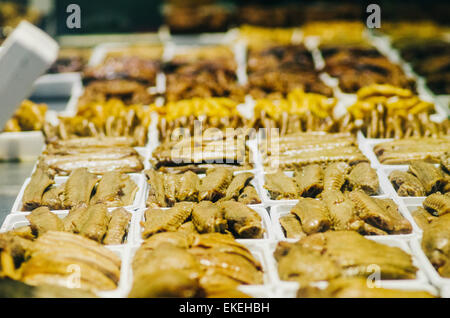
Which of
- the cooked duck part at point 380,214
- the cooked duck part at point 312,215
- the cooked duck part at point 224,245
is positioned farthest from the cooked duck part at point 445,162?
the cooked duck part at point 224,245

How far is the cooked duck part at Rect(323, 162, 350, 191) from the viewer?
284cm

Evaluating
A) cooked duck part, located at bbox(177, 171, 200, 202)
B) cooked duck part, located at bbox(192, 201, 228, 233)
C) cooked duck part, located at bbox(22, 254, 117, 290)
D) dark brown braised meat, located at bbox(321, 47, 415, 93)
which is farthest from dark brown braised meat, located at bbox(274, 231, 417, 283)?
dark brown braised meat, located at bbox(321, 47, 415, 93)

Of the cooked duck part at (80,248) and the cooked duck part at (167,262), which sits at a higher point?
the cooked duck part at (80,248)

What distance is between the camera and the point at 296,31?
6.56 meters

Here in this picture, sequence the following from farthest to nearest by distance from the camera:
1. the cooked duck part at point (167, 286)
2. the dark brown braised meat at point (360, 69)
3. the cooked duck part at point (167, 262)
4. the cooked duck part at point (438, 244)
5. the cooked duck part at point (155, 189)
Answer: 1. the dark brown braised meat at point (360, 69)
2. the cooked duck part at point (155, 189)
3. the cooked duck part at point (438, 244)
4. the cooked duck part at point (167, 262)
5. the cooked duck part at point (167, 286)

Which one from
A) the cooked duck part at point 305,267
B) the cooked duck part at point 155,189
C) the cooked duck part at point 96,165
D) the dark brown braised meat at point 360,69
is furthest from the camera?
the dark brown braised meat at point 360,69

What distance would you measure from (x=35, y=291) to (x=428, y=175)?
2379 millimetres

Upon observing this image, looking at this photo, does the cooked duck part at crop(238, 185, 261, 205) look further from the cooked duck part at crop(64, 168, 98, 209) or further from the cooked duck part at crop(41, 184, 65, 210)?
the cooked duck part at crop(41, 184, 65, 210)

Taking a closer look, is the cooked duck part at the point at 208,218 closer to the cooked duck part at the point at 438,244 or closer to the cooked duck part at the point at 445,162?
the cooked duck part at the point at 438,244

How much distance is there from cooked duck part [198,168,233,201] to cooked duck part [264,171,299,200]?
10.2 inches

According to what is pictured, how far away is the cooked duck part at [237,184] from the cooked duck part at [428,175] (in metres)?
1.08

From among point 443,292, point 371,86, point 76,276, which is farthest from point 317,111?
point 76,276

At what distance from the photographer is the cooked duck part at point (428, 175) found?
9.36ft
